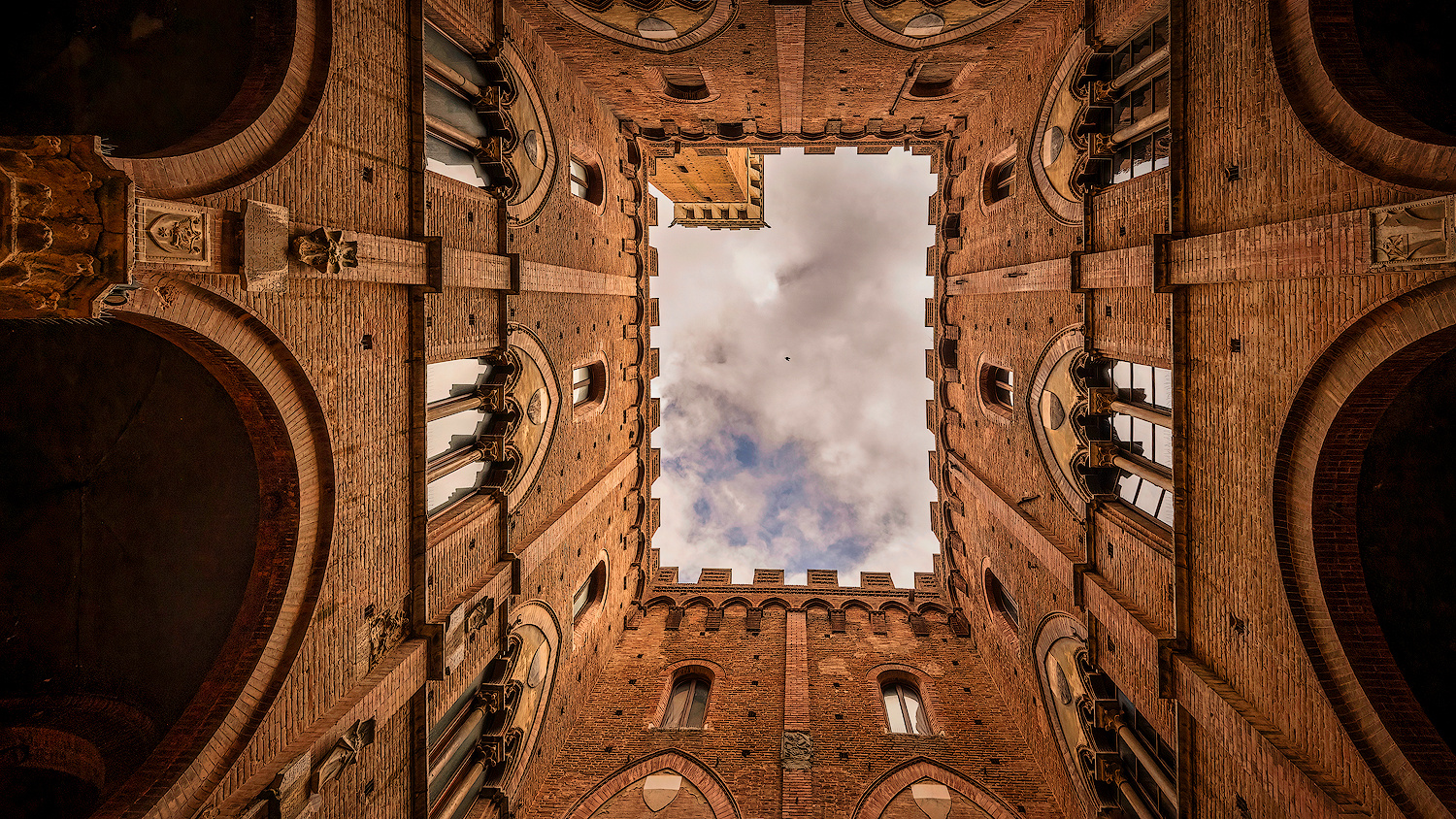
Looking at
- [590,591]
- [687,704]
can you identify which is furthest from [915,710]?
[590,591]

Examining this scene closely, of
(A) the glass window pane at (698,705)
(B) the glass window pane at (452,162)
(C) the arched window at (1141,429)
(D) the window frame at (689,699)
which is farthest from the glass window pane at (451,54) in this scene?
(A) the glass window pane at (698,705)

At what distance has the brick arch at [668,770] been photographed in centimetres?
1153

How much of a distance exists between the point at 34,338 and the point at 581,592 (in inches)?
430

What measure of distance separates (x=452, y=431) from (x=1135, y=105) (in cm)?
1299

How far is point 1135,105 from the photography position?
31.0 feet

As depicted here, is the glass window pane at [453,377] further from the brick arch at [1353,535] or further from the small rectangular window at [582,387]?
the brick arch at [1353,535]

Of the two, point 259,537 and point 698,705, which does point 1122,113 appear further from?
point 698,705

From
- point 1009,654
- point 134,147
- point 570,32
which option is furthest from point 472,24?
point 1009,654

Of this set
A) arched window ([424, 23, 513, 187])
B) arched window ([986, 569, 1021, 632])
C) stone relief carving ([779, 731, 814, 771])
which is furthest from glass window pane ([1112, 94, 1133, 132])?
stone relief carving ([779, 731, 814, 771])

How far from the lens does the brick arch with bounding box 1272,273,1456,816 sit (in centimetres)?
525

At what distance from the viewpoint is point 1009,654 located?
13.7m

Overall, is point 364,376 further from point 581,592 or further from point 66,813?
point 581,592

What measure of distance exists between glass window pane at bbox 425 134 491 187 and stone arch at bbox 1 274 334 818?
4.40m

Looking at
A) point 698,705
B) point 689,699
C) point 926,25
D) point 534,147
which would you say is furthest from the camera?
point 689,699
